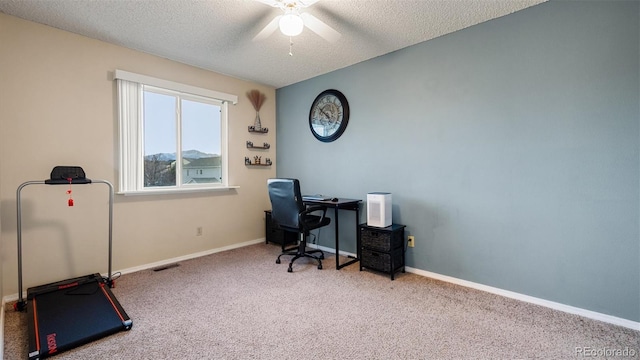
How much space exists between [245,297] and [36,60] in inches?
109

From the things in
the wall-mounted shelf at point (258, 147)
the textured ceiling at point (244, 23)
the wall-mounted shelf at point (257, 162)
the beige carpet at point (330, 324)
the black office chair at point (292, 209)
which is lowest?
the beige carpet at point (330, 324)

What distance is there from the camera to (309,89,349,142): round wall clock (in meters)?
3.67

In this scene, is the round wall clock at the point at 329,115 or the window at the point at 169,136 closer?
the window at the point at 169,136

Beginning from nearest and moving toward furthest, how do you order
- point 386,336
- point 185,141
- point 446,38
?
1. point 386,336
2. point 446,38
3. point 185,141

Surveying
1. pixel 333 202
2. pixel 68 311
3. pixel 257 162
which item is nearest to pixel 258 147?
pixel 257 162

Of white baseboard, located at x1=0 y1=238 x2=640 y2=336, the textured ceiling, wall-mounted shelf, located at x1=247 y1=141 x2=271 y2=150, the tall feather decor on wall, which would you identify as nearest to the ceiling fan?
the textured ceiling

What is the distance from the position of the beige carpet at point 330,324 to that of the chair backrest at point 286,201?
623mm

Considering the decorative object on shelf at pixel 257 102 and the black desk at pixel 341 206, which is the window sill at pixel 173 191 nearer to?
the decorative object on shelf at pixel 257 102

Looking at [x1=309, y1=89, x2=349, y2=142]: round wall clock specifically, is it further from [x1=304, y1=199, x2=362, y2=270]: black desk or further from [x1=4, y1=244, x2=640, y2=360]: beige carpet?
[x1=4, y1=244, x2=640, y2=360]: beige carpet

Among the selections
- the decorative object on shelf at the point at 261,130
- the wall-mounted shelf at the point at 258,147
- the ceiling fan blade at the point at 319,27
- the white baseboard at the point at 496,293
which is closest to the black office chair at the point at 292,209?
the white baseboard at the point at 496,293

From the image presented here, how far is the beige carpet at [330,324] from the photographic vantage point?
175 centimetres

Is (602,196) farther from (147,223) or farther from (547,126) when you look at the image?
(147,223)

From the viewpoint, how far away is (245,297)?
2.50 metres

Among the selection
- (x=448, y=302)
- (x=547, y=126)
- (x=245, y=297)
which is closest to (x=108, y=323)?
(x=245, y=297)
